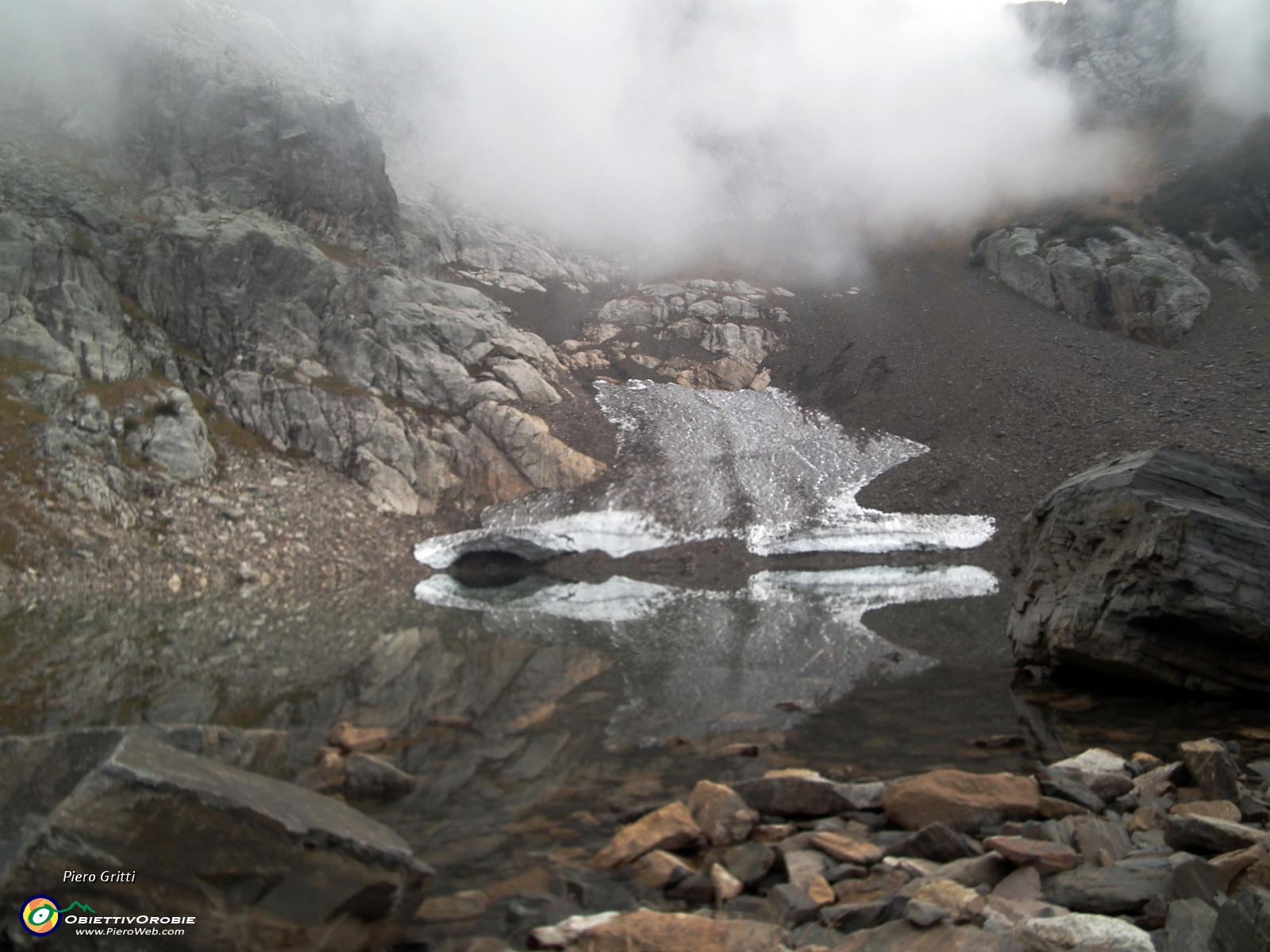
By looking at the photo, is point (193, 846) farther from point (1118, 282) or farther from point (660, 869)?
point (1118, 282)

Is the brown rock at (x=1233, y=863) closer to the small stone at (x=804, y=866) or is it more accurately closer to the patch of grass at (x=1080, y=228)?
the small stone at (x=804, y=866)

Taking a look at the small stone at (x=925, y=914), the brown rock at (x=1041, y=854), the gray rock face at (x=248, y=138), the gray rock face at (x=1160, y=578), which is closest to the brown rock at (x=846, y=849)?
the brown rock at (x=1041, y=854)

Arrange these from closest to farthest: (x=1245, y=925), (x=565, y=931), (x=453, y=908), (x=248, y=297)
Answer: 1. (x=1245, y=925)
2. (x=565, y=931)
3. (x=453, y=908)
4. (x=248, y=297)

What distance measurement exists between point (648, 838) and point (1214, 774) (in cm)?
622

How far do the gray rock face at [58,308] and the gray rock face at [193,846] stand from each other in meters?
42.4

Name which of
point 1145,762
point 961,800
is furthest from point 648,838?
point 1145,762

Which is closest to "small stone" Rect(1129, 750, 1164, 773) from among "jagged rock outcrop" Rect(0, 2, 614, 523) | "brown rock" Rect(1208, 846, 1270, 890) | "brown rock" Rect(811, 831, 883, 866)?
"brown rock" Rect(1208, 846, 1270, 890)

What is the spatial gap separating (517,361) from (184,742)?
159ft

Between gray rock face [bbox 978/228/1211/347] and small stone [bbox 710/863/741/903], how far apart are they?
248ft

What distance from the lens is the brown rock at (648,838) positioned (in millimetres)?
7051

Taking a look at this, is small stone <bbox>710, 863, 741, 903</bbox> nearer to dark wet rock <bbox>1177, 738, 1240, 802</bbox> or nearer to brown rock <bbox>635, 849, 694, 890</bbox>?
brown rock <bbox>635, 849, 694, 890</bbox>

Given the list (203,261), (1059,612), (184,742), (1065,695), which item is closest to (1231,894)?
(184,742)

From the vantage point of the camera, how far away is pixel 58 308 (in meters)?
Answer: 40.8

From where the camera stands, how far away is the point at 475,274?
77.3 m
